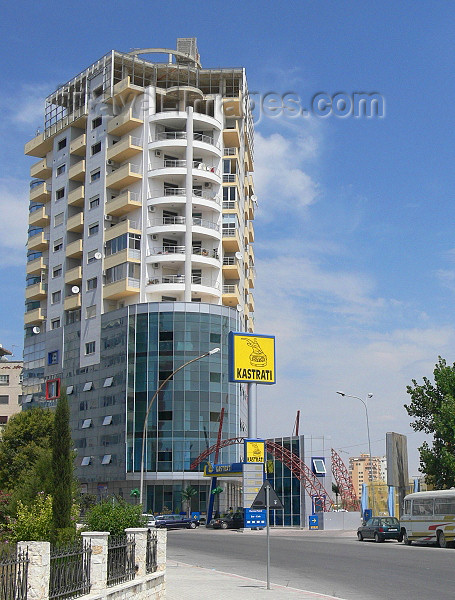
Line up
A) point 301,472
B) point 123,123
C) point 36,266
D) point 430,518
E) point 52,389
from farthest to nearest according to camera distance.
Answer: point 36,266, point 52,389, point 123,123, point 301,472, point 430,518

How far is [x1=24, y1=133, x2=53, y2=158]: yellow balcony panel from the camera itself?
85.7 m

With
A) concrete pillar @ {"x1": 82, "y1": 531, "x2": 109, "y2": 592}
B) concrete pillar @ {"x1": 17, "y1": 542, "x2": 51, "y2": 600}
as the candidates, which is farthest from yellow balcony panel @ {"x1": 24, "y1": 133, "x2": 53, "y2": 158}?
concrete pillar @ {"x1": 17, "y1": 542, "x2": 51, "y2": 600}

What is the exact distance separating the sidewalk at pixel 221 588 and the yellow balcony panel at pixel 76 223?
194 feet

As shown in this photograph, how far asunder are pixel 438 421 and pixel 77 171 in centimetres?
4573

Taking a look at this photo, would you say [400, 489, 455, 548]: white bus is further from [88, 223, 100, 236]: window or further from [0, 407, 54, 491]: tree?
[88, 223, 100, 236]: window

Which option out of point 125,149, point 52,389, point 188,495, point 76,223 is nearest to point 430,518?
point 188,495

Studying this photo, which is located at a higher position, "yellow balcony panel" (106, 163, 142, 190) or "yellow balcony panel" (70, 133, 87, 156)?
"yellow balcony panel" (70, 133, 87, 156)

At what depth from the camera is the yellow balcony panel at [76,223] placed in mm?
78750

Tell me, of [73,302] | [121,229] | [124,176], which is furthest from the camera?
[73,302]

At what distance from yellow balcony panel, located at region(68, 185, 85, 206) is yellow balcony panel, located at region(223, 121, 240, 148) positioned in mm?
15131

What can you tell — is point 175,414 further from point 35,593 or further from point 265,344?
point 35,593

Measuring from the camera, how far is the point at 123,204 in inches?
2904

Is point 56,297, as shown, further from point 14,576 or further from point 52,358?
point 14,576

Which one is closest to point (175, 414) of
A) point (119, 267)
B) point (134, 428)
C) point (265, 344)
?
point (134, 428)
